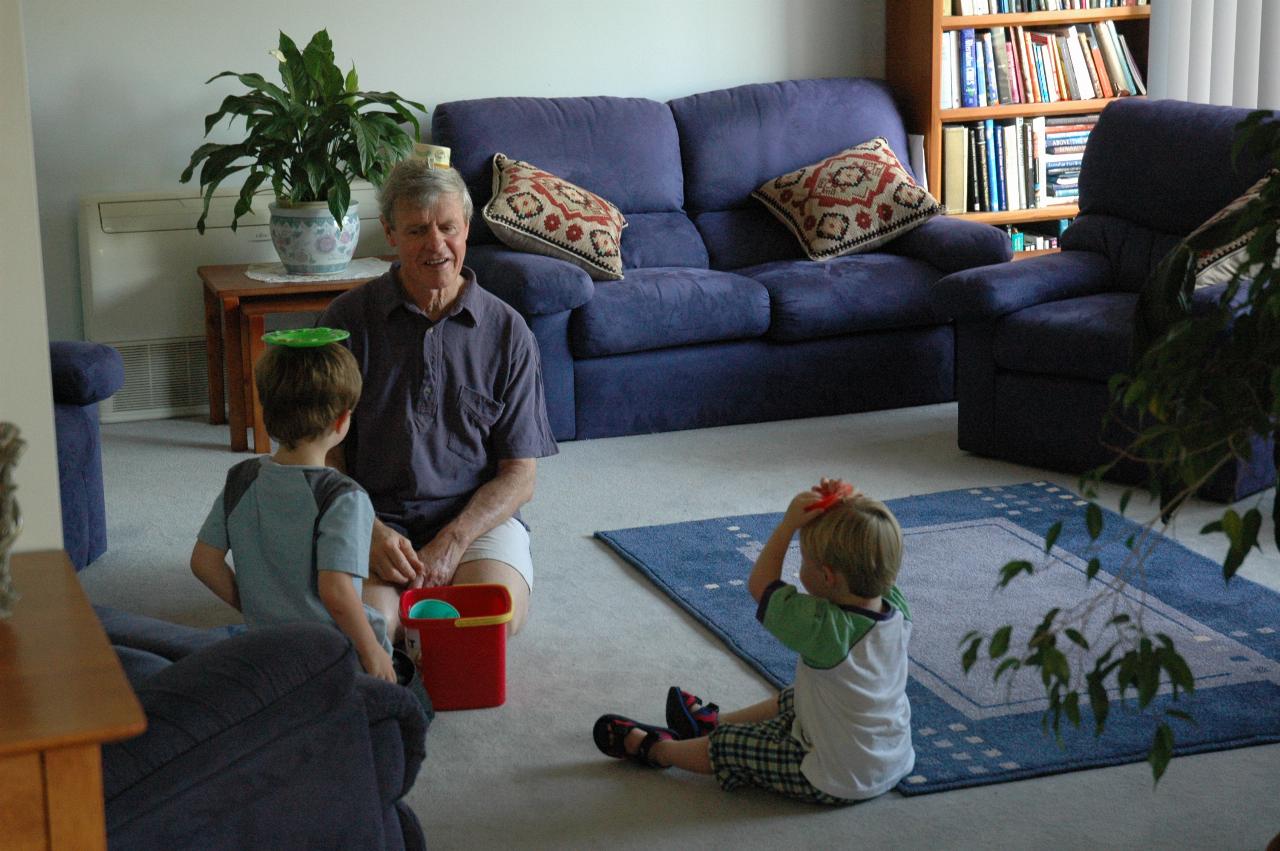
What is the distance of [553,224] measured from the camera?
467 centimetres

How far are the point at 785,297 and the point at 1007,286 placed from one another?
29.4 inches

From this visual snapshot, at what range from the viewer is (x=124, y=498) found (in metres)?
4.05

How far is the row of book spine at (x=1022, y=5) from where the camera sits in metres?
5.44

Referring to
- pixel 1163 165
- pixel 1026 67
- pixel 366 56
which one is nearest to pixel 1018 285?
pixel 1163 165

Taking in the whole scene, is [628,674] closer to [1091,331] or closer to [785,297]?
[1091,331]

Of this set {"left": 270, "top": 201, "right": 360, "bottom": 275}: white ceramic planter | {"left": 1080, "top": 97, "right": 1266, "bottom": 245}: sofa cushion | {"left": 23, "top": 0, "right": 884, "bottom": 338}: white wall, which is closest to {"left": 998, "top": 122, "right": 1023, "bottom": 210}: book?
{"left": 23, "top": 0, "right": 884, "bottom": 338}: white wall

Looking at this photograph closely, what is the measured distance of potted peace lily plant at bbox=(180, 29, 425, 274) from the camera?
176 inches

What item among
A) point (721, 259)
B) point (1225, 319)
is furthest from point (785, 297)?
point (1225, 319)

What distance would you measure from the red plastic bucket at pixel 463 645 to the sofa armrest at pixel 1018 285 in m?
2.03

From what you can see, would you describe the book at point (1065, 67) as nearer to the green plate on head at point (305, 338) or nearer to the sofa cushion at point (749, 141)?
the sofa cushion at point (749, 141)

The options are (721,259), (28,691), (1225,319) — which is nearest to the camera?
(28,691)

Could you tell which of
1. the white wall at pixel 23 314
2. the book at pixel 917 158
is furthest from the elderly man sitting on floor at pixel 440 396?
the book at pixel 917 158

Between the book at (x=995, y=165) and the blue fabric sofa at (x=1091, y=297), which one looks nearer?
the blue fabric sofa at (x=1091, y=297)

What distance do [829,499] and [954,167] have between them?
3.59 m
